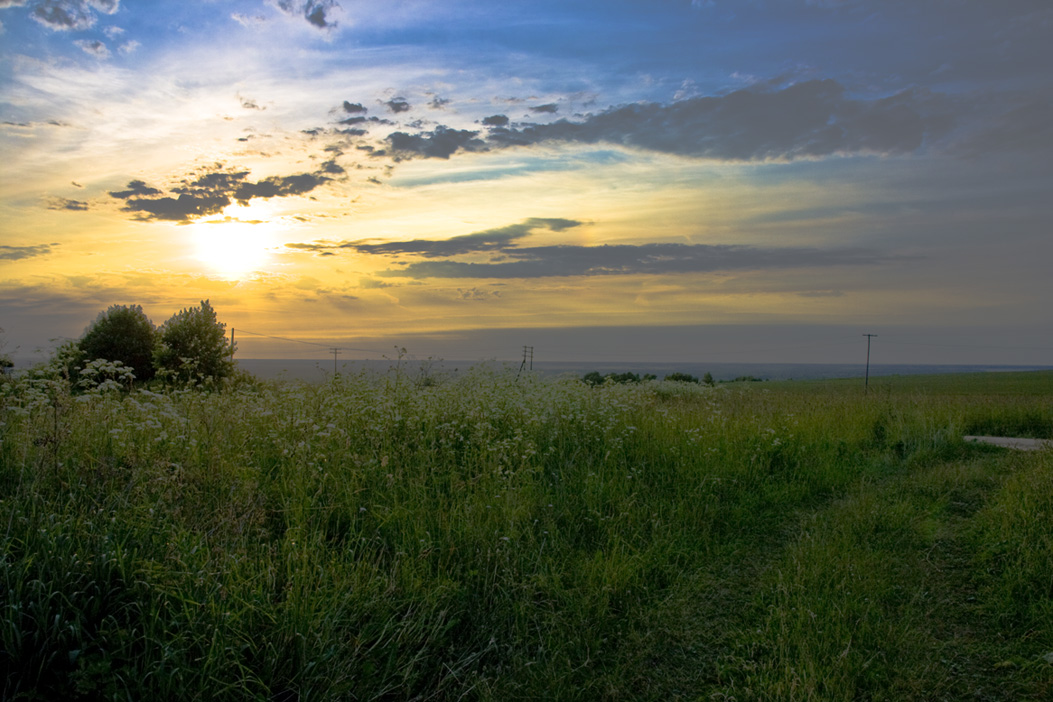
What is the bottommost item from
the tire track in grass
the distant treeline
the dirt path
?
the tire track in grass

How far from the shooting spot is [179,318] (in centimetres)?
1727

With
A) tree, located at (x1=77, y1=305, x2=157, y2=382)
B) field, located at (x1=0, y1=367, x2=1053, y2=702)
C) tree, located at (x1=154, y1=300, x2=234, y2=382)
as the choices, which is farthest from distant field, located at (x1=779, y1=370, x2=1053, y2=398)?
tree, located at (x1=77, y1=305, x2=157, y2=382)

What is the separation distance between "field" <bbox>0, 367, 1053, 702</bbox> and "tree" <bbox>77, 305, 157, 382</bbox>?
1154 cm

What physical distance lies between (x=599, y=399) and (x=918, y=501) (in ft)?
12.6

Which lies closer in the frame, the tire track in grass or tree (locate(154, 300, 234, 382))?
the tire track in grass

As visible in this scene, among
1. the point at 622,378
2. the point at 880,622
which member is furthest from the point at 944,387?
the point at 880,622

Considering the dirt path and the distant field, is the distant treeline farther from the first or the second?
the dirt path

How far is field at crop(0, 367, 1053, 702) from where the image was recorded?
9.88 ft

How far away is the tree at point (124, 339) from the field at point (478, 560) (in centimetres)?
1154

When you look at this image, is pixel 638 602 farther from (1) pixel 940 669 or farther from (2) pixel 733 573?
(1) pixel 940 669

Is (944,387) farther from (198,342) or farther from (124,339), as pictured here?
(124,339)

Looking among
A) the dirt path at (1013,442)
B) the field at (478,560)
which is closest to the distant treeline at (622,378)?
the field at (478,560)

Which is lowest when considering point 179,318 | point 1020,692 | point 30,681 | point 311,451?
point 1020,692

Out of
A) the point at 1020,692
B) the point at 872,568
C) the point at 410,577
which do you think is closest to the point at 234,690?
the point at 410,577
